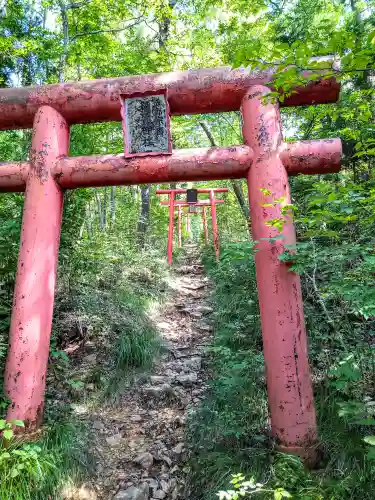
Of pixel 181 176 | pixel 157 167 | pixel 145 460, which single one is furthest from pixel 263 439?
pixel 157 167

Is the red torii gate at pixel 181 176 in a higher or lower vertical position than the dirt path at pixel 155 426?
higher

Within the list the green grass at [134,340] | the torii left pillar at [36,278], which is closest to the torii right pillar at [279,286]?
the torii left pillar at [36,278]

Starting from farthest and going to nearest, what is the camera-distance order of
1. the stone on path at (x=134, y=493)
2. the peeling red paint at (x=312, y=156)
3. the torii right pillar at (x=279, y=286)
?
the peeling red paint at (x=312, y=156), the torii right pillar at (x=279, y=286), the stone on path at (x=134, y=493)

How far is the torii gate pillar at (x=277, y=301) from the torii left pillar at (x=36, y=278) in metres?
1.85

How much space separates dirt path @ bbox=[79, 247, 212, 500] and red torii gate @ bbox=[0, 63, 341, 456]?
779 millimetres

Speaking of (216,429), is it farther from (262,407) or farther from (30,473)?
(30,473)

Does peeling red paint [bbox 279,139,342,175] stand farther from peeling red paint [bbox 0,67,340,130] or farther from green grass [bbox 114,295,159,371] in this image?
green grass [bbox 114,295,159,371]

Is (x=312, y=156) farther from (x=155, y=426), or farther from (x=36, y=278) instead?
(x=155, y=426)

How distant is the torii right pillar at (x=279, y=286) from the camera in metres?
2.73

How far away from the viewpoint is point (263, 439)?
2.79 metres

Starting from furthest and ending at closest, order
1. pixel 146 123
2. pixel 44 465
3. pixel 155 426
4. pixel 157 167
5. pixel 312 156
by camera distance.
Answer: pixel 155 426
pixel 146 123
pixel 157 167
pixel 312 156
pixel 44 465

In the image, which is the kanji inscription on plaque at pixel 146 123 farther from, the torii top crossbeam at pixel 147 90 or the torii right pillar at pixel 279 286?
the torii right pillar at pixel 279 286

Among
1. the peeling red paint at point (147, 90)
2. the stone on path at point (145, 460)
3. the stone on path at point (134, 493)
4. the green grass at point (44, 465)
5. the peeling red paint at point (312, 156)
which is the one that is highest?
the peeling red paint at point (147, 90)

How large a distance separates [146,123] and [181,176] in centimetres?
64
